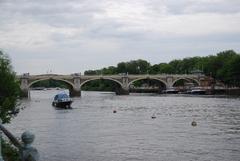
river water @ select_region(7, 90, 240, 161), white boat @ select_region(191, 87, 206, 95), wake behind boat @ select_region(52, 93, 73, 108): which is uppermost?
white boat @ select_region(191, 87, 206, 95)

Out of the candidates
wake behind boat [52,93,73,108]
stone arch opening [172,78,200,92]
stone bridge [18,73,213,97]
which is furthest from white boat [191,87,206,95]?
wake behind boat [52,93,73,108]

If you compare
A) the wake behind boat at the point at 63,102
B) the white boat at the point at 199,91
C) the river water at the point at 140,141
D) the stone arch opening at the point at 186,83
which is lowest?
the river water at the point at 140,141

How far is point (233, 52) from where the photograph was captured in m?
165

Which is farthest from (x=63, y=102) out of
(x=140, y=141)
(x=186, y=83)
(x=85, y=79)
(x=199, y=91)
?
(x=186, y=83)

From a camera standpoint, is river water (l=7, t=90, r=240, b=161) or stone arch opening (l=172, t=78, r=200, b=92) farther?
stone arch opening (l=172, t=78, r=200, b=92)

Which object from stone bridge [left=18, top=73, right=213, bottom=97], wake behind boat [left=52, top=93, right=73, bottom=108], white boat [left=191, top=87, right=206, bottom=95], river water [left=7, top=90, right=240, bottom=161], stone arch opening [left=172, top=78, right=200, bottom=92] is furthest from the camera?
stone arch opening [left=172, top=78, right=200, bottom=92]

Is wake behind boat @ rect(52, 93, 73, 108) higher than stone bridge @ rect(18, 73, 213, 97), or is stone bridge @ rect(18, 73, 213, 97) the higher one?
stone bridge @ rect(18, 73, 213, 97)

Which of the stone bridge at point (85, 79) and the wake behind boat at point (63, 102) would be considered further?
the stone bridge at point (85, 79)

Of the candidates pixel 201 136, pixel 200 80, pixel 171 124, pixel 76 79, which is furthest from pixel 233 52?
pixel 201 136

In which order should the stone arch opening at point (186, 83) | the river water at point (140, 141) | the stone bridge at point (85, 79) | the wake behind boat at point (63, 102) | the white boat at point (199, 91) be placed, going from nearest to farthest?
the river water at point (140, 141) < the wake behind boat at point (63, 102) < the stone bridge at point (85, 79) < the white boat at point (199, 91) < the stone arch opening at point (186, 83)

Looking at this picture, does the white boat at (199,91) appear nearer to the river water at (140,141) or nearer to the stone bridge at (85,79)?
the stone bridge at (85,79)

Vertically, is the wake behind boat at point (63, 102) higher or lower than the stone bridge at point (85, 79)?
lower

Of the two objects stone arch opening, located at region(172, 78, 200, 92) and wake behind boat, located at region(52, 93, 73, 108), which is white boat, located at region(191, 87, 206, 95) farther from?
wake behind boat, located at region(52, 93, 73, 108)

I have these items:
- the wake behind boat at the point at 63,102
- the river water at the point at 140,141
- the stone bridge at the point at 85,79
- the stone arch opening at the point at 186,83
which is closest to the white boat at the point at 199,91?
the stone bridge at the point at 85,79
